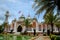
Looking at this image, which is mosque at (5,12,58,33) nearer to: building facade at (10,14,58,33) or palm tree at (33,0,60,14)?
building facade at (10,14,58,33)

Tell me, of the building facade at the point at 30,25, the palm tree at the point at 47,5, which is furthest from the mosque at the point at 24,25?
the palm tree at the point at 47,5

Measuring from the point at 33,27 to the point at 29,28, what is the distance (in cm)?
138

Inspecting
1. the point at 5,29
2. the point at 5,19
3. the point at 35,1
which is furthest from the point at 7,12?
the point at 35,1

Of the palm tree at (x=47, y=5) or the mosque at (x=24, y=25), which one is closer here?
the palm tree at (x=47, y=5)

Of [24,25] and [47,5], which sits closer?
[47,5]

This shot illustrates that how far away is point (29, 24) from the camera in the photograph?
1876 inches

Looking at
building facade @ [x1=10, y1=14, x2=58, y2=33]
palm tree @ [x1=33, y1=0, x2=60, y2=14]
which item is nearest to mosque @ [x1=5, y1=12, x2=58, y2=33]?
building facade @ [x1=10, y1=14, x2=58, y2=33]

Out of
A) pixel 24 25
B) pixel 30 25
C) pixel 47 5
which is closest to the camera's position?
pixel 47 5

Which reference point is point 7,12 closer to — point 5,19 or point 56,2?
point 5,19

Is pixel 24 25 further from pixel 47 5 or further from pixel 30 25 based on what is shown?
pixel 47 5

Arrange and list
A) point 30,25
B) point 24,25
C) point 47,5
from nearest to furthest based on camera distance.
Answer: point 47,5 → point 30,25 → point 24,25

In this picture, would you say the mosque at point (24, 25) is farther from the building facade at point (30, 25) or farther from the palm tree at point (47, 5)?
the palm tree at point (47, 5)

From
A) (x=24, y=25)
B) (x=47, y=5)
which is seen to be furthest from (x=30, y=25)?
(x=47, y=5)

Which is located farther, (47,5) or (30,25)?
(30,25)
